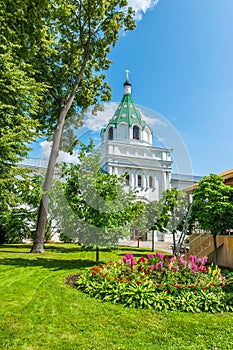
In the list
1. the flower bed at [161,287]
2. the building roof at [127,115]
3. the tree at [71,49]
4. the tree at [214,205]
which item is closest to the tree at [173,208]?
the tree at [214,205]

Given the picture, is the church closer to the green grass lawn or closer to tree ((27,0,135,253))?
tree ((27,0,135,253))

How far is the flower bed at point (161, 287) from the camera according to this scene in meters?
4.77

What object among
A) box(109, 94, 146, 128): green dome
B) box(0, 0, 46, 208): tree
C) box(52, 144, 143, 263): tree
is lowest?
box(52, 144, 143, 263): tree

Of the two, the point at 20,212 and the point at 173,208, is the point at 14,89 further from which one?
the point at 173,208

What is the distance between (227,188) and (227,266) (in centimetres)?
372

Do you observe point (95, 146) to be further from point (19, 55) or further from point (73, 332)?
point (19, 55)

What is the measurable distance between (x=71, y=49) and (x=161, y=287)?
16518mm

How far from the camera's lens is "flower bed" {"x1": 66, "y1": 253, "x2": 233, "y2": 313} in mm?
4770

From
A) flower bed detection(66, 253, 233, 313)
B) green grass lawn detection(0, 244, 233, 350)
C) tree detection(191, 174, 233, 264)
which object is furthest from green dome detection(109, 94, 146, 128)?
green grass lawn detection(0, 244, 233, 350)

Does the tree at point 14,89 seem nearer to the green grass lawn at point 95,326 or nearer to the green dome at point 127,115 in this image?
the green grass lawn at point 95,326

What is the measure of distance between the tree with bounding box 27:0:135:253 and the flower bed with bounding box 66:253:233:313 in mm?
8579

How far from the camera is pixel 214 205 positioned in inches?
385

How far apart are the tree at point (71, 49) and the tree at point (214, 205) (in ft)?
26.6

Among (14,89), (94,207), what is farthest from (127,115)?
(94,207)
